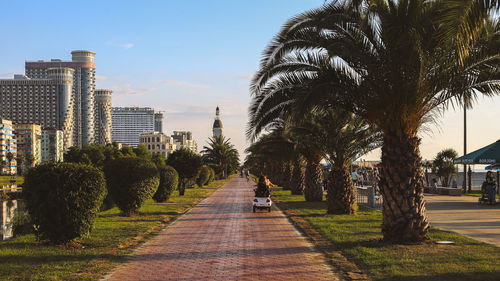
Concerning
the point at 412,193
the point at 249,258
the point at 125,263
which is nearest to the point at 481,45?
the point at 412,193

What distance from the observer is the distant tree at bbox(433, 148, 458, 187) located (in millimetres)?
38938

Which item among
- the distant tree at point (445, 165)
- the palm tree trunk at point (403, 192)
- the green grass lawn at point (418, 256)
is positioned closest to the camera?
the green grass lawn at point (418, 256)

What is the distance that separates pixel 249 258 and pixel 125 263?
2326mm

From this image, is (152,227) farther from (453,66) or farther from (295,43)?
(453,66)

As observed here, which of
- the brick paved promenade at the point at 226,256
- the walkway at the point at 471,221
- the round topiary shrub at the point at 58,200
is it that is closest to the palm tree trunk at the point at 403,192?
the walkway at the point at 471,221

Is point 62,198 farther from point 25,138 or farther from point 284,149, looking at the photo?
point 25,138

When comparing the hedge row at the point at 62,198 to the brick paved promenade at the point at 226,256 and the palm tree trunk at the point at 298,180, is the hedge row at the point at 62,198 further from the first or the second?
the palm tree trunk at the point at 298,180

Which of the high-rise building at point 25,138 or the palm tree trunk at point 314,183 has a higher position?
the high-rise building at point 25,138

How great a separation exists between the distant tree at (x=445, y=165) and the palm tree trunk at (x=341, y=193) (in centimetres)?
2423

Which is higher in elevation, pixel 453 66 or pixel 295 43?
pixel 295 43

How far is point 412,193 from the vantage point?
10430mm

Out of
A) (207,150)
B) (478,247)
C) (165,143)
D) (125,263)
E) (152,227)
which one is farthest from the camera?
(165,143)

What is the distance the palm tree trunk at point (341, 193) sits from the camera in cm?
1766

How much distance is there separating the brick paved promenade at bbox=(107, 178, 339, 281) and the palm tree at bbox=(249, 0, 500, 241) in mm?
2525
